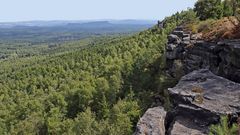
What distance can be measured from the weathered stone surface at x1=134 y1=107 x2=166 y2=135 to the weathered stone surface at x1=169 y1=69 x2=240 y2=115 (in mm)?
1468

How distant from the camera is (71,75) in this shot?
12462 centimetres

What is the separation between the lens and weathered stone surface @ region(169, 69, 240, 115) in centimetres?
2450

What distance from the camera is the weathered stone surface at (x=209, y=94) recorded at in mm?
24500

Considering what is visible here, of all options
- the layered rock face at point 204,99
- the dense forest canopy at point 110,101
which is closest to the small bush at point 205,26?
the dense forest canopy at point 110,101

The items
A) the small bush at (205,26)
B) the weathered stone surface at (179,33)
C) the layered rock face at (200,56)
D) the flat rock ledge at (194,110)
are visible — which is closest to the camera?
the flat rock ledge at (194,110)

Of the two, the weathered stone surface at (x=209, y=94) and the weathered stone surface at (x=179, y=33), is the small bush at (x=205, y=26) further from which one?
the weathered stone surface at (x=209, y=94)

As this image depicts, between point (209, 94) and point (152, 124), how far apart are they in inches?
168

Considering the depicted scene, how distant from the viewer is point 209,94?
26.7 metres

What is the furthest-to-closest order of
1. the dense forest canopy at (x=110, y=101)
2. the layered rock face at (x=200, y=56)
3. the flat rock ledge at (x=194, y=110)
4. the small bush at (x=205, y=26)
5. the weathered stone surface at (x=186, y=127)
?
the dense forest canopy at (x=110, y=101) → the small bush at (x=205, y=26) → the layered rock face at (x=200, y=56) → the flat rock ledge at (x=194, y=110) → the weathered stone surface at (x=186, y=127)

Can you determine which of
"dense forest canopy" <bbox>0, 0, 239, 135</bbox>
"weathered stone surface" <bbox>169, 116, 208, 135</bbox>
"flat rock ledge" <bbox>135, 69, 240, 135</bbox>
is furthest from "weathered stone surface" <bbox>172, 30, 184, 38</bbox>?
"weathered stone surface" <bbox>169, 116, 208, 135</bbox>

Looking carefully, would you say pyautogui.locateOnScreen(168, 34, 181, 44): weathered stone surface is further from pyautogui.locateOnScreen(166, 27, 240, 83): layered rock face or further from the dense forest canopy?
the dense forest canopy

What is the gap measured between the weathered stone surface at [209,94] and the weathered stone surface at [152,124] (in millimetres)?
1468

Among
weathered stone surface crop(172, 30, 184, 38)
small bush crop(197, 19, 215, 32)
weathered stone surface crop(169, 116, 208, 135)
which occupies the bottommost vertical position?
weathered stone surface crop(169, 116, 208, 135)

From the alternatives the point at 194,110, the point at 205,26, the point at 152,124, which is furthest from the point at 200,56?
the point at 152,124
